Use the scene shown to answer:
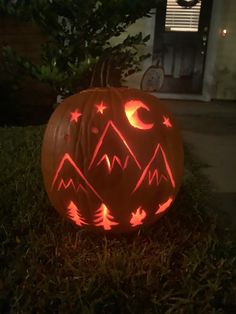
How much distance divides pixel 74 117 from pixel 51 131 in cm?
16

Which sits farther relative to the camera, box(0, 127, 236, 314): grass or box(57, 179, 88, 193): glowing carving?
box(57, 179, 88, 193): glowing carving

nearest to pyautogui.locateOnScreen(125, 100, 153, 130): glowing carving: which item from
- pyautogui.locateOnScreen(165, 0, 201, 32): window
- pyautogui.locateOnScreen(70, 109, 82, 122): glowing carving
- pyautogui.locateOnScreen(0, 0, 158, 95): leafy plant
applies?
pyautogui.locateOnScreen(70, 109, 82, 122): glowing carving

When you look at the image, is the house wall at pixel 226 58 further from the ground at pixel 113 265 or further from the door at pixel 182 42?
the ground at pixel 113 265

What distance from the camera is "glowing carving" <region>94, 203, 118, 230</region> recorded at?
1.61m

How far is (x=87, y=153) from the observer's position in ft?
5.10

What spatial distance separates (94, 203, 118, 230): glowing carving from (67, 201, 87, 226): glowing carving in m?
0.08

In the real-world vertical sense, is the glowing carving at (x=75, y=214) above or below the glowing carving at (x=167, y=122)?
below

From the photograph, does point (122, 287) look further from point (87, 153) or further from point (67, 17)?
point (67, 17)

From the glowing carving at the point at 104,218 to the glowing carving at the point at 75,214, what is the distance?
3.0 inches

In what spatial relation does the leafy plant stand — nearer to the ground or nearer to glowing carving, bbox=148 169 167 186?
the ground

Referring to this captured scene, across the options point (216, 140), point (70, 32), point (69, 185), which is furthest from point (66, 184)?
point (216, 140)

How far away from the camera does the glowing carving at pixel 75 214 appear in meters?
1.64

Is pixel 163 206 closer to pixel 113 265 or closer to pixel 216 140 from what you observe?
pixel 113 265

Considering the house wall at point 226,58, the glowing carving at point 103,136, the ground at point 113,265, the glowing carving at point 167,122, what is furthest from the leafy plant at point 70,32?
the house wall at point 226,58
